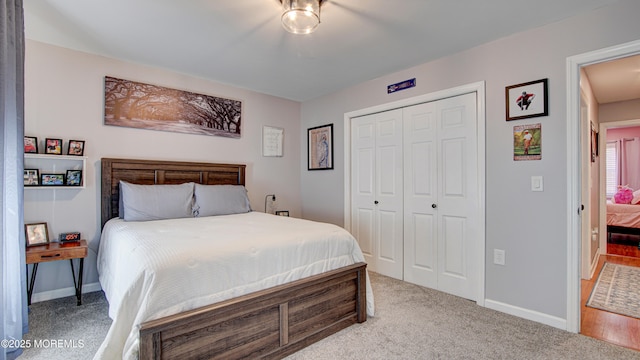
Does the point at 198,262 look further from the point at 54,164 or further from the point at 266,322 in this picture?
the point at 54,164

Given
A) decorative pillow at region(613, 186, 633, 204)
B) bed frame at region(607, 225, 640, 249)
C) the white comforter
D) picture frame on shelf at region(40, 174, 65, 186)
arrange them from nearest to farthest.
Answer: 1. the white comforter
2. picture frame on shelf at region(40, 174, 65, 186)
3. bed frame at region(607, 225, 640, 249)
4. decorative pillow at region(613, 186, 633, 204)

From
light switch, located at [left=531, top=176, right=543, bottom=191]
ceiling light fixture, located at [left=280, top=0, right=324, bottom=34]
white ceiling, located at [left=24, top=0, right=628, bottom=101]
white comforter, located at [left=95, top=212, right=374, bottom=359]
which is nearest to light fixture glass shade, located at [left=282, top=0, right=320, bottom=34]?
ceiling light fixture, located at [left=280, top=0, right=324, bottom=34]

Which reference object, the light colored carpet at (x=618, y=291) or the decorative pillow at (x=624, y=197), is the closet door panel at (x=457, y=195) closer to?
the light colored carpet at (x=618, y=291)

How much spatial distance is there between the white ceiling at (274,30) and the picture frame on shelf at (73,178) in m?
1.19

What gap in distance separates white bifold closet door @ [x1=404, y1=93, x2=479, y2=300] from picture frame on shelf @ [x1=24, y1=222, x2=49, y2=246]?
3492 millimetres

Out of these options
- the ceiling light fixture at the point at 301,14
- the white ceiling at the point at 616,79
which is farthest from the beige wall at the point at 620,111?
the ceiling light fixture at the point at 301,14

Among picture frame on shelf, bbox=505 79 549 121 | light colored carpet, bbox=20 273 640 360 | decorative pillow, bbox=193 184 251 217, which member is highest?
picture frame on shelf, bbox=505 79 549 121

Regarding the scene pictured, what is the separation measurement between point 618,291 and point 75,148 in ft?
18.2

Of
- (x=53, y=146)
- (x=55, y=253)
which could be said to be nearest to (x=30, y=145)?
(x=53, y=146)

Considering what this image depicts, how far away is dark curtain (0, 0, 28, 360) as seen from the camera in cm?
176

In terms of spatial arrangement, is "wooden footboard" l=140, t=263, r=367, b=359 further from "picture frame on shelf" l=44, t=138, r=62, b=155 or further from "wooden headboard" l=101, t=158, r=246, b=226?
"picture frame on shelf" l=44, t=138, r=62, b=155

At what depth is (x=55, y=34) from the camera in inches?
103

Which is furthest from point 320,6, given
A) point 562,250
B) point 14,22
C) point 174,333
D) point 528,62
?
point 562,250

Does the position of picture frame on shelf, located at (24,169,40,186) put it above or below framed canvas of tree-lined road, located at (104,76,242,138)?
below
